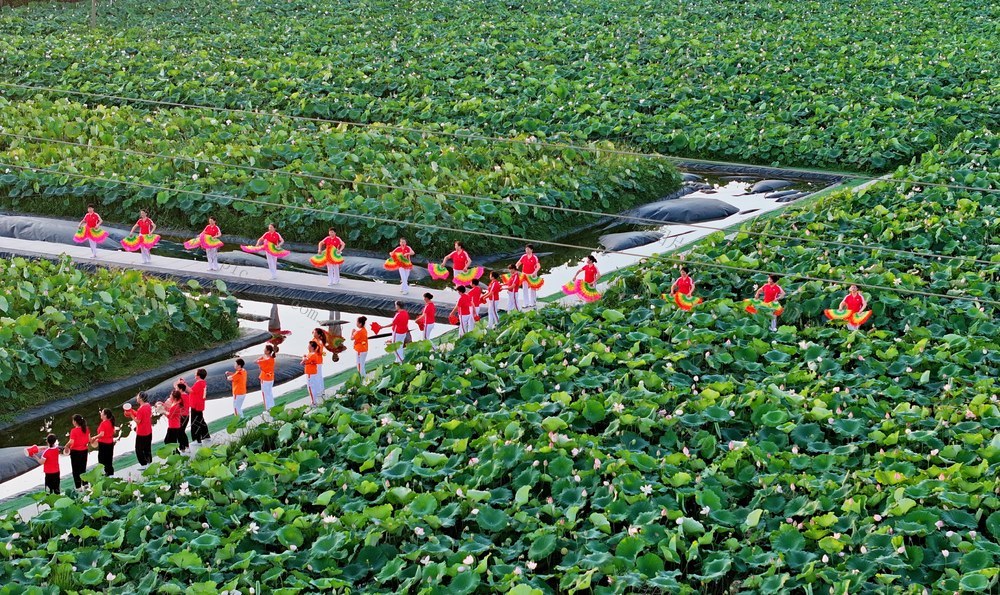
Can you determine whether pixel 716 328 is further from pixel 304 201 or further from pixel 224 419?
pixel 304 201

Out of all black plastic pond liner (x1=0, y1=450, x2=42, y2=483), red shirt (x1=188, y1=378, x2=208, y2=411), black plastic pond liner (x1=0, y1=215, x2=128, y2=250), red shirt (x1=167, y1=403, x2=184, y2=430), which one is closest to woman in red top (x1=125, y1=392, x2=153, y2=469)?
red shirt (x1=167, y1=403, x2=184, y2=430)

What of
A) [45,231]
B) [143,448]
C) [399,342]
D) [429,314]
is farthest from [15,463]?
[45,231]

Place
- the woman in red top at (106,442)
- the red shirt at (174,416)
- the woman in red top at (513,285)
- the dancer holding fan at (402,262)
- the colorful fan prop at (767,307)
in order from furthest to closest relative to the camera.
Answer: the dancer holding fan at (402,262), the woman in red top at (513,285), the colorful fan prop at (767,307), the red shirt at (174,416), the woman in red top at (106,442)

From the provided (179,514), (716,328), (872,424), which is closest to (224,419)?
(179,514)

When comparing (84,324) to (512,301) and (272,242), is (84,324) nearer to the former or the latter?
(272,242)

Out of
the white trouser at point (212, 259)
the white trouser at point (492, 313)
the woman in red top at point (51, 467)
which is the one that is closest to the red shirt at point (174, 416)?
the woman in red top at point (51, 467)

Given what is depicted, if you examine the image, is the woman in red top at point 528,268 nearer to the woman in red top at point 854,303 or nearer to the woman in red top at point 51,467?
the woman in red top at point 854,303
